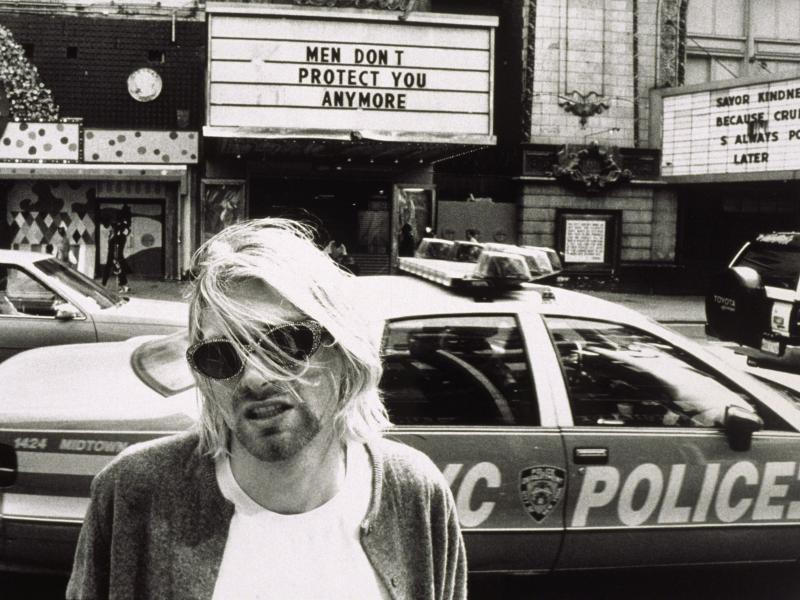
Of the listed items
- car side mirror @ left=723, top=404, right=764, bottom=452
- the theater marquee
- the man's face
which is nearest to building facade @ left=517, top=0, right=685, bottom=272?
the theater marquee

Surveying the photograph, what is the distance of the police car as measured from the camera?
3762 mm

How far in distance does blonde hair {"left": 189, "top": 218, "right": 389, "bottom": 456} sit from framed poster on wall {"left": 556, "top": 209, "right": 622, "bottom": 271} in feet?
73.8

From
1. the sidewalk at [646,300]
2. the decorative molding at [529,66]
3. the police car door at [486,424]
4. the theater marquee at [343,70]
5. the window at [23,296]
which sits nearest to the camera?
the police car door at [486,424]

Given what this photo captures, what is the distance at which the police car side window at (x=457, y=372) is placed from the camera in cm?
398


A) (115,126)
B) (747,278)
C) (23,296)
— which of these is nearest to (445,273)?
(23,296)

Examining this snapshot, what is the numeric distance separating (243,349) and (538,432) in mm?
2608

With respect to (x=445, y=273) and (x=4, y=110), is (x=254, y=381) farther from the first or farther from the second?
(x=4, y=110)

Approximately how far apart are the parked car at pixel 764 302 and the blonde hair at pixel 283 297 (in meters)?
9.03

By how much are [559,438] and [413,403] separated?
0.64 m

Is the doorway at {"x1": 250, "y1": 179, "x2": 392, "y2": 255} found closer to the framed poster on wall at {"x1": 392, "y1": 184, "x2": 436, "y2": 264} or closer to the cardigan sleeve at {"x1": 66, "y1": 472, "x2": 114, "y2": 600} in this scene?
the framed poster on wall at {"x1": 392, "y1": 184, "x2": 436, "y2": 264}

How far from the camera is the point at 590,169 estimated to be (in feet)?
77.4

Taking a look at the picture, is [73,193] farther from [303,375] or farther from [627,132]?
[303,375]

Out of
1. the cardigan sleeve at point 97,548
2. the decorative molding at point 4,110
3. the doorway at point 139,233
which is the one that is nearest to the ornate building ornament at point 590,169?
the doorway at point 139,233

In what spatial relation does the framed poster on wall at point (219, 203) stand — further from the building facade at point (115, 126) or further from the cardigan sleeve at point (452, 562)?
the cardigan sleeve at point (452, 562)
